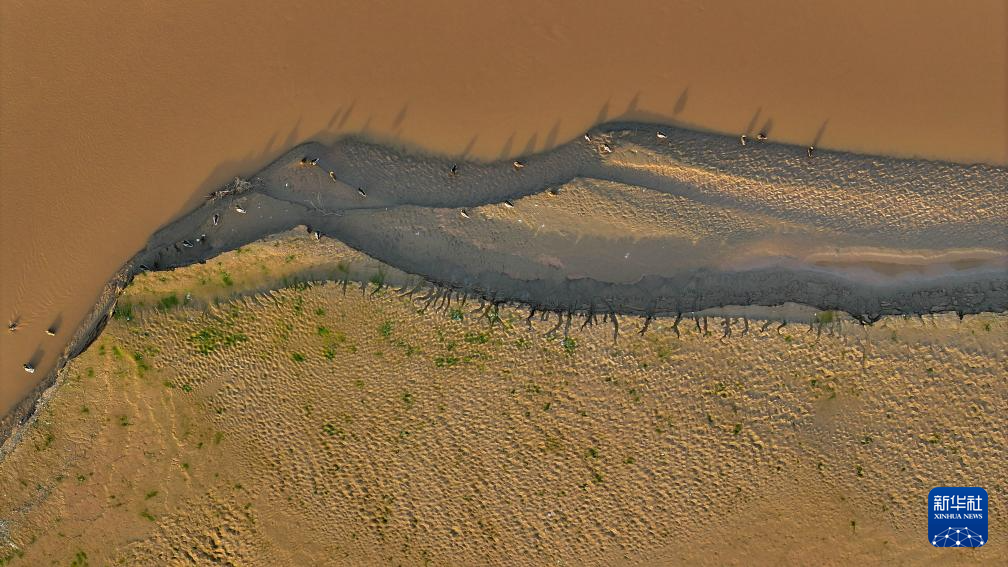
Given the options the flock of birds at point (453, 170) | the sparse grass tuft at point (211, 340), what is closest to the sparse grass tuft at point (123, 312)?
the sparse grass tuft at point (211, 340)

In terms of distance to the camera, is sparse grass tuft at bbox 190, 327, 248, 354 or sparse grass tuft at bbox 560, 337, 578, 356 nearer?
sparse grass tuft at bbox 560, 337, 578, 356

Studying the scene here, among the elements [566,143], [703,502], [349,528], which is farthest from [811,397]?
[349,528]

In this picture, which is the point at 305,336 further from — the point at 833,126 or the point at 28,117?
the point at 833,126

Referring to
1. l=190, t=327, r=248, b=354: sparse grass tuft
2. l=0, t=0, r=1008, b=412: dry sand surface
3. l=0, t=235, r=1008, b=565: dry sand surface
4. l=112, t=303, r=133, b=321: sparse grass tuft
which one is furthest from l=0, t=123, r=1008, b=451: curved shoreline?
l=190, t=327, r=248, b=354: sparse grass tuft

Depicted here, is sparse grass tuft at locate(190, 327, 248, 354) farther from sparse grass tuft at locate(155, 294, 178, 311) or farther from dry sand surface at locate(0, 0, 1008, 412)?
dry sand surface at locate(0, 0, 1008, 412)

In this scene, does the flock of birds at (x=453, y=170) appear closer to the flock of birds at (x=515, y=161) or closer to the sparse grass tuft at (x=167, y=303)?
the flock of birds at (x=515, y=161)

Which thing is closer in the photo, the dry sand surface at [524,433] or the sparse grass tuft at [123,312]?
the dry sand surface at [524,433]

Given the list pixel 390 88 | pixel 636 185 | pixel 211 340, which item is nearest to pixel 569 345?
pixel 636 185
